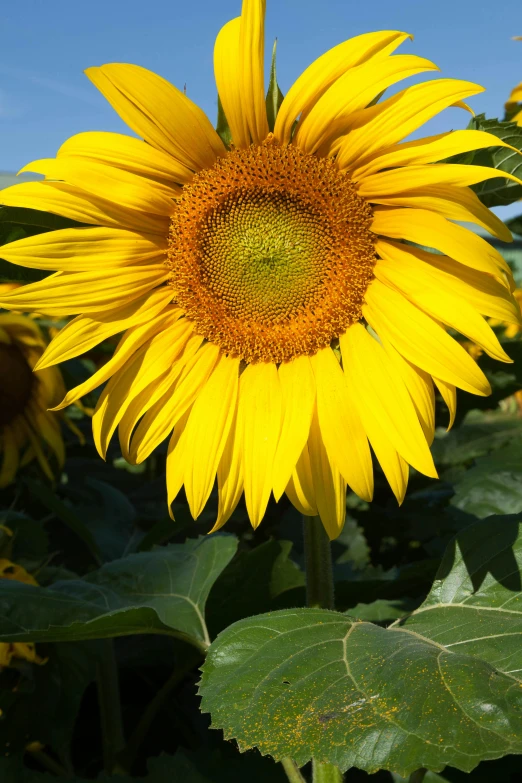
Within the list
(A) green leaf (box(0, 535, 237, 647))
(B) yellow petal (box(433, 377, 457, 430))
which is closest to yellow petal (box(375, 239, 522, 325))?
(B) yellow petal (box(433, 377, 457, 430))

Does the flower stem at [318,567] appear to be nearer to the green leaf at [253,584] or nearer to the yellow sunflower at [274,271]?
the yellow sunflower at [274,271]

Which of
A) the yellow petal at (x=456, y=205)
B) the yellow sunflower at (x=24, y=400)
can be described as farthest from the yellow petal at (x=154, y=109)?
the yellow sunflower at (x=24, y=400)

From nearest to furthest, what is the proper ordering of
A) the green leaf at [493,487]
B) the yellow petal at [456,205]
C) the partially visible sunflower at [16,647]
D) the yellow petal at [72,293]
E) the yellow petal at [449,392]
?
the yellow petal at [456,205] < the yellow petal at [449,392] < the yellow petal at [72,293] < the partially visible sunflower at [16,647] < the green leaf at [493,487]

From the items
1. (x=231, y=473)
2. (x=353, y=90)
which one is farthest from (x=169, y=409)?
(x=353, y=90)

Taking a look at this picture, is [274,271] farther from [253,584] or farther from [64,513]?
[64,513]

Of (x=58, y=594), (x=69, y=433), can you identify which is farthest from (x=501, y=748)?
(x=69, y=433)

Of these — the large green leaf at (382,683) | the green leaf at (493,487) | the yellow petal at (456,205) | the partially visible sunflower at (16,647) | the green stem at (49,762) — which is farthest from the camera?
the green leaf at (493,487)

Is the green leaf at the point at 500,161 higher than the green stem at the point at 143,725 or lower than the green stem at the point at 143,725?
higher
